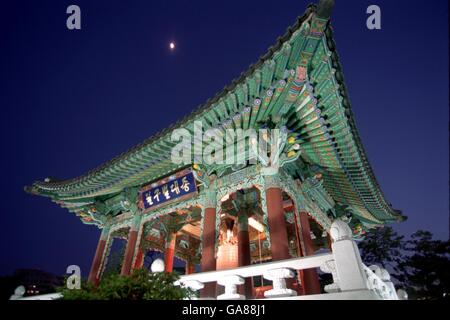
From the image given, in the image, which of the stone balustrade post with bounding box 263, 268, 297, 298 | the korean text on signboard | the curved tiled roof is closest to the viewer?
the stone balustrade post with bounding box 263, 268, 297, 298

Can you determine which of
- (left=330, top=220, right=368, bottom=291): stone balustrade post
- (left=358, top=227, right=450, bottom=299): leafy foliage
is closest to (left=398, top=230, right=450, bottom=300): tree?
(left=358, top=227, right=450, bottom=299): leafy foliage

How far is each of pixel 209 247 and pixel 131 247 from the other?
4.43 metres

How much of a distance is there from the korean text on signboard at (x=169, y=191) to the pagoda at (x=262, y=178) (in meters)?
0.04

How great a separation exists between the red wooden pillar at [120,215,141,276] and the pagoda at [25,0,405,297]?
4cm

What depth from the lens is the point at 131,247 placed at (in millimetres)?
11156

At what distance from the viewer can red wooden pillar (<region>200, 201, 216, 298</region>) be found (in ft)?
25.6

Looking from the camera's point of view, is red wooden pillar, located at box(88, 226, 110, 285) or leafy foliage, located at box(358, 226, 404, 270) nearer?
red wooden pillar, located at box(88, 226, 110, 285)

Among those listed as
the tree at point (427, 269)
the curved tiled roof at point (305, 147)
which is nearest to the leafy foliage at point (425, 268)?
the tree at point (427, 269)

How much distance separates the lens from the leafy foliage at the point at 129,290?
4.19 m

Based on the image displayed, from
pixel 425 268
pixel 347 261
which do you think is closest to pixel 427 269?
pixel 425 268

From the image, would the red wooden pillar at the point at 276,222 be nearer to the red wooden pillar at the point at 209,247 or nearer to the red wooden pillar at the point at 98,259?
the red wooden pillar at the point at 209,247

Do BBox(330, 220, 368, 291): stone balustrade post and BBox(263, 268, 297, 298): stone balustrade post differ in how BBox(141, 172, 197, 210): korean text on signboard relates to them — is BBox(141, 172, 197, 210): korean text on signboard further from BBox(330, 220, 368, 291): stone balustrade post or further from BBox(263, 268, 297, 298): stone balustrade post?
BBox(330, 220, 368, 291): stone balustrade post
